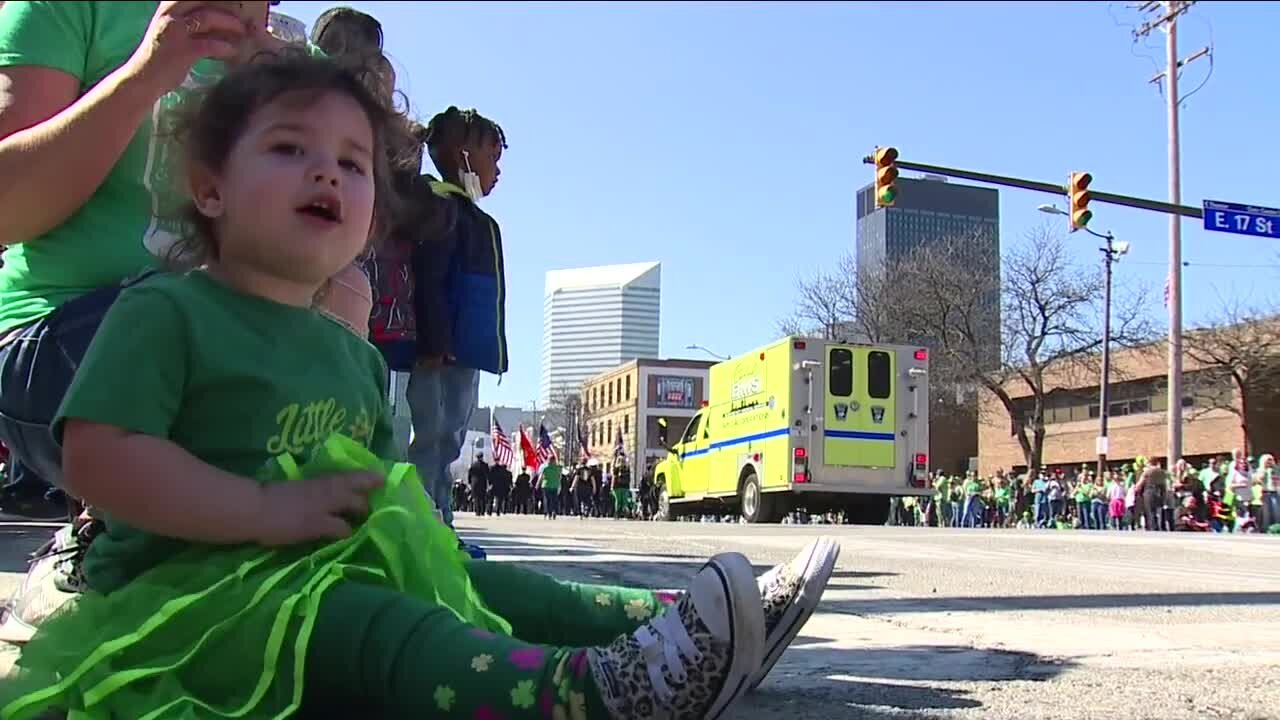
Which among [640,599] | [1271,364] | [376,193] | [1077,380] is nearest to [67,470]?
[376,193]

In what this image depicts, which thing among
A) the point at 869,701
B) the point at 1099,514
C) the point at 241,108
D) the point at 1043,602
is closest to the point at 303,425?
the point at 241,108

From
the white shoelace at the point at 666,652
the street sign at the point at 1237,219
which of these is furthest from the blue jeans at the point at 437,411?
the street sign at the point at 1237,219

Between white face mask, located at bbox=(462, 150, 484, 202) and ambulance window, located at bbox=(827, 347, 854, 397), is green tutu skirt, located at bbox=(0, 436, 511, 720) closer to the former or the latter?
white face mask, located at bbox=(462, 150, 484, 202)

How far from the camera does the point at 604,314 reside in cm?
13450

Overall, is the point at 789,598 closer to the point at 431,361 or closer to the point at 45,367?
the point at 45,367

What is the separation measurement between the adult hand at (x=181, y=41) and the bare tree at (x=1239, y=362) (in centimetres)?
3893

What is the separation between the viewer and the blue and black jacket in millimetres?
4137

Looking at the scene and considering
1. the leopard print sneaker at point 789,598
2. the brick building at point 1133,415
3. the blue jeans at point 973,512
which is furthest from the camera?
the brick building at point 1133,415

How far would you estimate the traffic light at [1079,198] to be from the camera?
17.0m

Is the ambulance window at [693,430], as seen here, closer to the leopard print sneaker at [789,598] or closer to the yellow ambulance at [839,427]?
the yellow ambulance at [839,427]

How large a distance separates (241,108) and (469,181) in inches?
104

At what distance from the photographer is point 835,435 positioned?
699 inches

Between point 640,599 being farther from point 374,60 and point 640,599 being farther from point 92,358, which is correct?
point 374,60

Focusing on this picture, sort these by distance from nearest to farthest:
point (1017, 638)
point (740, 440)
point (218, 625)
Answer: point (218, 625) → point (1017, 638) → point (740, 440)
